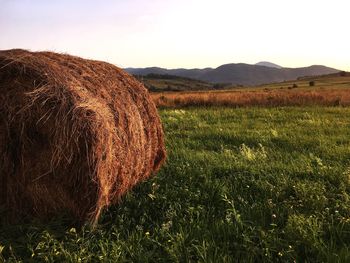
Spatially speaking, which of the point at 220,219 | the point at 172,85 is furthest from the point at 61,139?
the point at 172,85

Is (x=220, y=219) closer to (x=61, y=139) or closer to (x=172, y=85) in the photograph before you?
(x=61, y=139)

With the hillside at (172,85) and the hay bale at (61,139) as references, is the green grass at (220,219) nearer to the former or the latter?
the hay bale at (61,139)

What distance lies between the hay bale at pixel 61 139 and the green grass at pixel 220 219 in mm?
413

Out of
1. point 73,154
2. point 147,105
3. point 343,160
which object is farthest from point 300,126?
point 73,154

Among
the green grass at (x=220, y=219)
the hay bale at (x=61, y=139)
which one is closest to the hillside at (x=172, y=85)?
the green grass at (x=220, y=219)

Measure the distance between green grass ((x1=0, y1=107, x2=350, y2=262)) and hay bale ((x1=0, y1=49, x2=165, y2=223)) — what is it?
1.35 feet

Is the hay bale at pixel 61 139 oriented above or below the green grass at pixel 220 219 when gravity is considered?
above

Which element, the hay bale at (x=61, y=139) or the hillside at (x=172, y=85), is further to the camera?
the hillside at (x=172, y=85)

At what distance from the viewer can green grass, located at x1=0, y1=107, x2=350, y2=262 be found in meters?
4.82

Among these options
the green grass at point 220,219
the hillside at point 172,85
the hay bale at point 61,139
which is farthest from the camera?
the hillside at point 172,85

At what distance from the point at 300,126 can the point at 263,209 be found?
8.08m

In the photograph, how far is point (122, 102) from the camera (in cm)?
677

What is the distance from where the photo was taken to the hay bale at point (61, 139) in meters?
5.41

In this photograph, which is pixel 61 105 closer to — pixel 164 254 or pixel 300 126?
pixel 164 254
